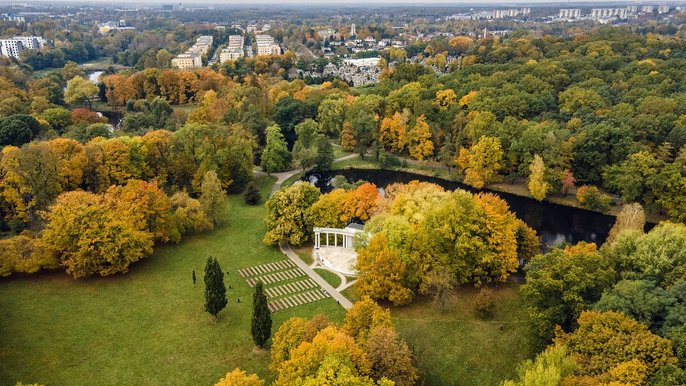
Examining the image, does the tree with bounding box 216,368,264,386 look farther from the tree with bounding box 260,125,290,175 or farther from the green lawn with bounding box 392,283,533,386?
the tree with bounding box 260,125,290,175

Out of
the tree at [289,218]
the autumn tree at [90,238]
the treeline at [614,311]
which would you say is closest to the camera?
the treeline at [614,311]

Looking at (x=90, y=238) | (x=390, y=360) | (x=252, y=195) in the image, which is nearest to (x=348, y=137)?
(x=252, y=195)

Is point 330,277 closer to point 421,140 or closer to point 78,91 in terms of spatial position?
point 421,140

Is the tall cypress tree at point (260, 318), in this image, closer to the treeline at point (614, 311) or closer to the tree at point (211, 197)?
the treeline at point (614, 311)

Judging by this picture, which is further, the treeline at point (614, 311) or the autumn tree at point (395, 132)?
the autumn tree at point (395, 132)

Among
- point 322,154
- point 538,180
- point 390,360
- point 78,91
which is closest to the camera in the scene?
point 390,360

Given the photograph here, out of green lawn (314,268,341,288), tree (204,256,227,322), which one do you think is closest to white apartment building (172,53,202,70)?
green lawn (314,268,341,288)

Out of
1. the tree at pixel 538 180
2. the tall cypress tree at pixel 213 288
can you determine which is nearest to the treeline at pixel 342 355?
the tall cypress tree at pixel 213 288
